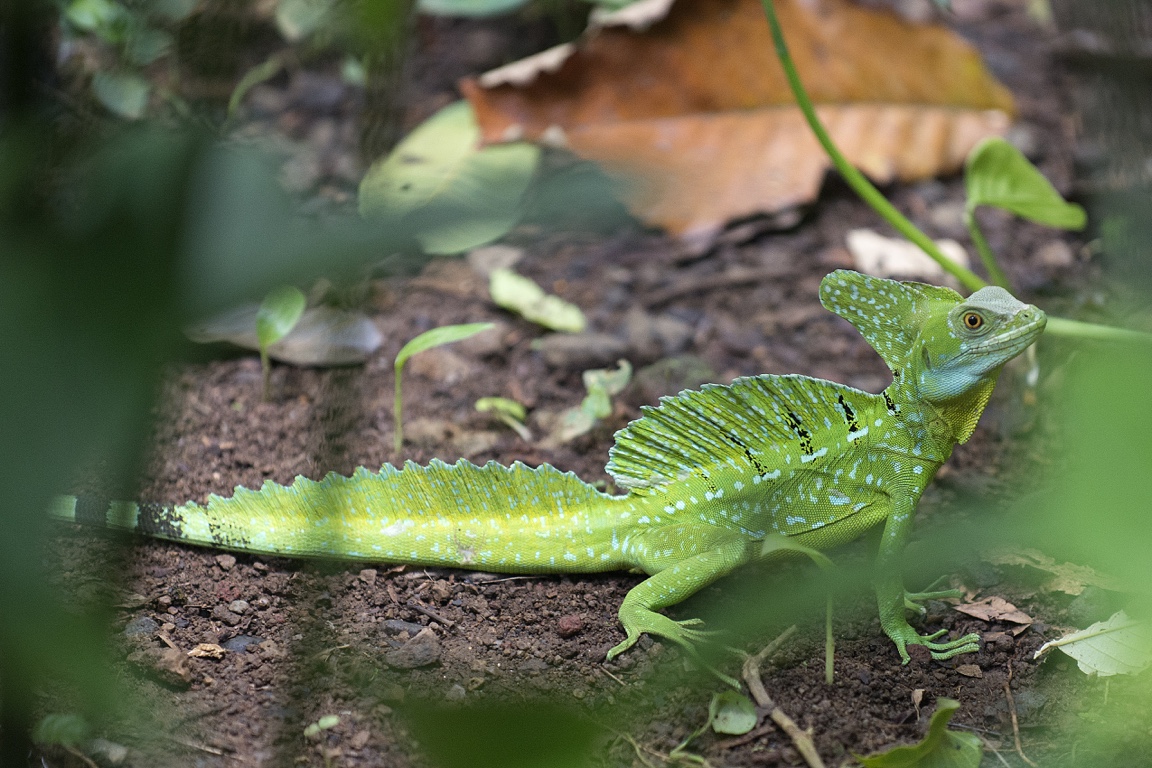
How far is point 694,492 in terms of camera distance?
2918 millimetres

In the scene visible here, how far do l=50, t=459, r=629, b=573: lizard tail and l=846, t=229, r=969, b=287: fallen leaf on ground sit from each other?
1982mm

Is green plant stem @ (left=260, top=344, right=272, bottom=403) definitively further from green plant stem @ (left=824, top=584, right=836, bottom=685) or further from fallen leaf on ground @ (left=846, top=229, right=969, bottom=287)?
fallen leaf on ground @ (left=846, top=229, right=969, bottom=287)

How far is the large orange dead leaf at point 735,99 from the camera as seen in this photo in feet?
14.9

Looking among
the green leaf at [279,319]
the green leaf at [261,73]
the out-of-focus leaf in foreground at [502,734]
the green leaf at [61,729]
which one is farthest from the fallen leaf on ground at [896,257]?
the out-of-focus leaf in foreground at [502,734]

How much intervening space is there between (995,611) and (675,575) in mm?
876

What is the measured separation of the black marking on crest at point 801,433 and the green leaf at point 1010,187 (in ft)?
3.59

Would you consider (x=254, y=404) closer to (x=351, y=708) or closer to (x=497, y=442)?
(x=497, y=442)

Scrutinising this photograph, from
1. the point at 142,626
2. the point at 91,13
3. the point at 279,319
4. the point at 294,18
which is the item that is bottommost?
the point at 142,626

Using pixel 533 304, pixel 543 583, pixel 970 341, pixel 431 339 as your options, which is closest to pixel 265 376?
pixel 431 339

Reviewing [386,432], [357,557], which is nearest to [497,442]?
[386,432]

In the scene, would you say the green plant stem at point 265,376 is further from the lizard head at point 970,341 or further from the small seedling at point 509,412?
the lizard head at point 970,341

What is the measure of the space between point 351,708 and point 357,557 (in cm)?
57

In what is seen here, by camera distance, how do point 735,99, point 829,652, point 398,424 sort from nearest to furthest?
point 829,652, point 398,424, point 735,99

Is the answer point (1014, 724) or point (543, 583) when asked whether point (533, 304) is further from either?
point (1014, 724)
